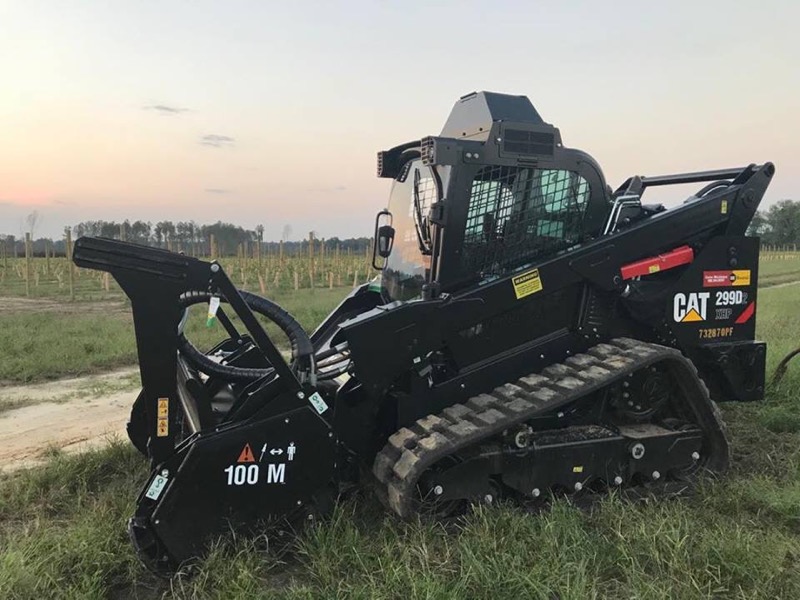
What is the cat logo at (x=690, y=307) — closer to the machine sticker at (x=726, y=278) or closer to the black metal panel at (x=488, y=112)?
the machine sticker at (x=726, y=278)

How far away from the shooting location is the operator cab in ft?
14.1

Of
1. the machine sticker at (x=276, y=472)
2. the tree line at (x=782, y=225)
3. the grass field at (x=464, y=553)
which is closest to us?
the grass field at (x=464, y=553)

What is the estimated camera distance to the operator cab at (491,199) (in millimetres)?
4297

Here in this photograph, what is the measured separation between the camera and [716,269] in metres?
5.00

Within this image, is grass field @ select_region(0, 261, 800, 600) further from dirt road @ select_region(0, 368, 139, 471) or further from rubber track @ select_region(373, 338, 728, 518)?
dirt road @ select_region(0, 368, 139, 471)

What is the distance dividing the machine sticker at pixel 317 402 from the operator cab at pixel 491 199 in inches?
38.2

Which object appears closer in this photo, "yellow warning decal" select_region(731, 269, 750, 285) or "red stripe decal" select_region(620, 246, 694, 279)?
"red stripe decal" select_region(620, 246, 694, 279)

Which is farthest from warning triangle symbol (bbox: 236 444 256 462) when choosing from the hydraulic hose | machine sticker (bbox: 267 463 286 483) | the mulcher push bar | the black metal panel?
the black metal panel

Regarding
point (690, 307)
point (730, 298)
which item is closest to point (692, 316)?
point (690, 307)

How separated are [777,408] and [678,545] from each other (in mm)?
3468

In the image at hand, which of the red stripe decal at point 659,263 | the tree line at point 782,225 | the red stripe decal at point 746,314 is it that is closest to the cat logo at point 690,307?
the red stripe decal at point 659,263

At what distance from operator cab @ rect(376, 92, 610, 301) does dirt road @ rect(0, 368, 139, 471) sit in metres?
3.41

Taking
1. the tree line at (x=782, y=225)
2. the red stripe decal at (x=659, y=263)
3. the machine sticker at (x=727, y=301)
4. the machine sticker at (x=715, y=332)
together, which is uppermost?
the tree line at (x=782, y=225)

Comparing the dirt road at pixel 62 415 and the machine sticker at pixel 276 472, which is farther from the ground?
the machine sticker at pixel 276 472
